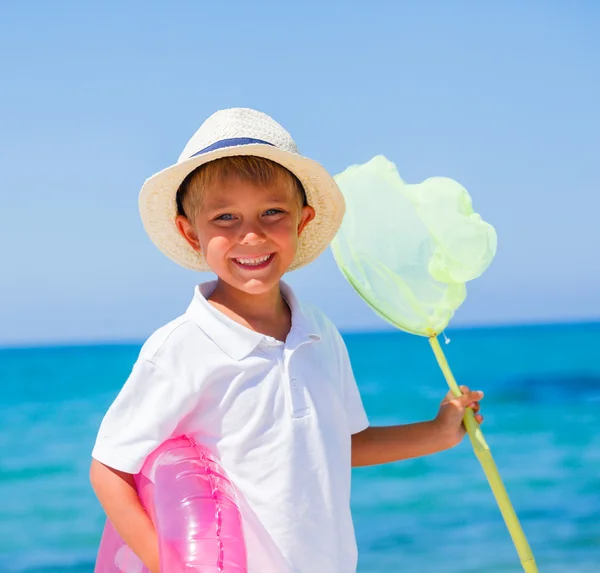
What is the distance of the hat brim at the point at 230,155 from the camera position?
1885 millimetres

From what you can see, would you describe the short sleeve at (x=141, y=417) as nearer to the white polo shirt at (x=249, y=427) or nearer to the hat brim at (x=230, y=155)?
the white polo shirt at (x=249, y=427)

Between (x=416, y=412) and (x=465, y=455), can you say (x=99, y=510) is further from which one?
(x=416, y=412)

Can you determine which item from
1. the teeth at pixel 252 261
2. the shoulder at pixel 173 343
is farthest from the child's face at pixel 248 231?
the shoulder at pixel 173 343

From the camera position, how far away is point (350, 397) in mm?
2119

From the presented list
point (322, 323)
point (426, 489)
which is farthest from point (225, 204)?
point (426, 489)

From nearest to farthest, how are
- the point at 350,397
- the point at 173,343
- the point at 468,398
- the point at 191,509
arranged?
the point at 191,509 < the point at 173,343 < the point at 350,397 < the point at 468,398

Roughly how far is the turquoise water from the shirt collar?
4.09 meters

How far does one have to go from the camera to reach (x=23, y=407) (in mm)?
16531

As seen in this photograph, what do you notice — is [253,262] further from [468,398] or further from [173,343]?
[468,398]

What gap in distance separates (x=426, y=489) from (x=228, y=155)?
266 inches

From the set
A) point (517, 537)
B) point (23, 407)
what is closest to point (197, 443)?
point (517, 537)

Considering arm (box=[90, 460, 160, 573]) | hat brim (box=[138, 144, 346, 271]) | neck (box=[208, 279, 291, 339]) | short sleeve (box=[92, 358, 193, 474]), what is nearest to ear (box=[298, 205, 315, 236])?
hat brim (box=[138, 144, 346, 271])

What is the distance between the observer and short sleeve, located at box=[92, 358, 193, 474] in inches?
71.4

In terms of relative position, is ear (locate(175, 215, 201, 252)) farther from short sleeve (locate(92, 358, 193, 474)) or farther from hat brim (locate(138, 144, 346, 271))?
short sleeve (locate(92, 358, 193, 474))
